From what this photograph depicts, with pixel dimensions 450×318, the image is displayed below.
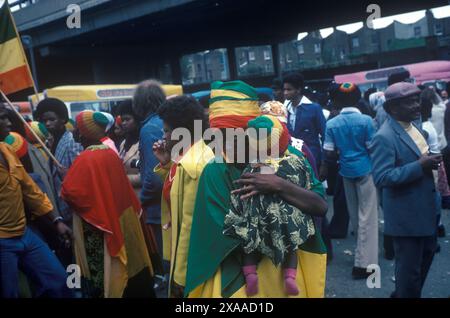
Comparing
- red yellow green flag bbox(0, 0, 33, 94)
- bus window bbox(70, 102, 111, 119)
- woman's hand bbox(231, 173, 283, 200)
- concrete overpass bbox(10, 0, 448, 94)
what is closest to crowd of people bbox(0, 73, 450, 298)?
woman's hand bbox(231, 173, 283, 200)

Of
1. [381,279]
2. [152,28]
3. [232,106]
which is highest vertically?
[152,28]

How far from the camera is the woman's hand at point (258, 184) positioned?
200 centimetres

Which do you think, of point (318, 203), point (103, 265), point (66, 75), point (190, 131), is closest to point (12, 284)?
point (103, 265)

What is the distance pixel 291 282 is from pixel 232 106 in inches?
36.3

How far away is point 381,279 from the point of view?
4.33 metres

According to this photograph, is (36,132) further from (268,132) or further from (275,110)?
(268,132)

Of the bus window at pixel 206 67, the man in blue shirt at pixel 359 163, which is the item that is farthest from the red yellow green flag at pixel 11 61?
the bus window at pixel 206 67

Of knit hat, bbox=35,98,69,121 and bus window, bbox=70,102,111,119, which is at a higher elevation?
knit hat, bbox=35,98,69,121

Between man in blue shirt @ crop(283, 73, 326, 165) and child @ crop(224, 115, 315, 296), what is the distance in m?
3.13

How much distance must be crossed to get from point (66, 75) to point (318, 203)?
30.7 metres

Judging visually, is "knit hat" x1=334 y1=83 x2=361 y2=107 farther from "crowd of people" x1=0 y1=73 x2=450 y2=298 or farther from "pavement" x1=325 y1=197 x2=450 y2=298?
"pavement" x1=325 y1=197 x2=450 y2=298

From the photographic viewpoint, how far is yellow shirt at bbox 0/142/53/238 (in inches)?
122

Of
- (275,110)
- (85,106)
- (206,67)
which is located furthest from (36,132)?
(206,67)

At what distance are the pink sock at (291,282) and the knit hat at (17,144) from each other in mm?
2695
